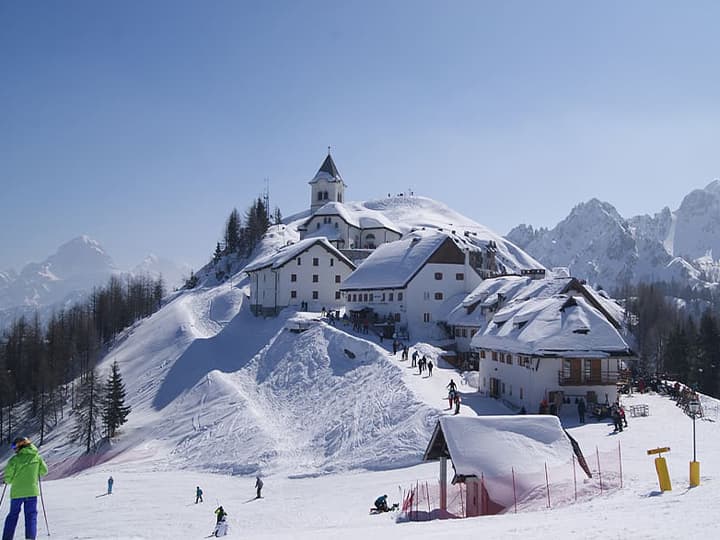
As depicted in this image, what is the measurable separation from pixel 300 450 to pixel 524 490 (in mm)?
24938

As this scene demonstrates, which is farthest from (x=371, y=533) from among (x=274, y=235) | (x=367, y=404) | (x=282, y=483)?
(x=274, y=235)

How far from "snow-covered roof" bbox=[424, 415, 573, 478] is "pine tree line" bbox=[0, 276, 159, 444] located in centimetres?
4221

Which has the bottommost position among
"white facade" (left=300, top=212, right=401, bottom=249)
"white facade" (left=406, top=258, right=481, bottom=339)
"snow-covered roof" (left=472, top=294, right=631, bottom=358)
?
"snow-covered roof" (left=472, top=294, right=631, bottom=358)

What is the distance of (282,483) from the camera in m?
36.2

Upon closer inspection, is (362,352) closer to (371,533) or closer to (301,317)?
(301,317)

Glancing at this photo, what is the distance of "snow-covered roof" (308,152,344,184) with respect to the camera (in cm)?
12562

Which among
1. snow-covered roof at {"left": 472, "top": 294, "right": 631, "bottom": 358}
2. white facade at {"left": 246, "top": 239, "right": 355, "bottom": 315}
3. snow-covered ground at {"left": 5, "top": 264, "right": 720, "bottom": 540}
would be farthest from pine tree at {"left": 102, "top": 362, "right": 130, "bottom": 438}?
snow-covered roof at {"left": 472, "top": 294, "right": 631, "bottom": 358}

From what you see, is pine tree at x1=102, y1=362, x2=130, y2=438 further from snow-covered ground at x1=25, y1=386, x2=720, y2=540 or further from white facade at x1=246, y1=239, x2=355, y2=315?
white facade at x1=246, y1=239, x2=355, y2=315

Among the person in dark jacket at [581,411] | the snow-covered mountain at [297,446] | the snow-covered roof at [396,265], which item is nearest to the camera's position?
the snow-covered mountain at [297,446]

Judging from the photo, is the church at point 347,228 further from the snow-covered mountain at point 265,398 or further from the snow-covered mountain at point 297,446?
the snow-covered mountain at point 297,446

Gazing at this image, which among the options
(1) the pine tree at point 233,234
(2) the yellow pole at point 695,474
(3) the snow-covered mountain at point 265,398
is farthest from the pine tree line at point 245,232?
(2) the yellow pole at point 695,474

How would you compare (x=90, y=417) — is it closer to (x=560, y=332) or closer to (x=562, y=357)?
(x=562, y=357)

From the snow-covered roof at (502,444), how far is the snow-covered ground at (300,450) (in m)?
2.11

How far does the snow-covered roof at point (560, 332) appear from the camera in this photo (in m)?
38.8
